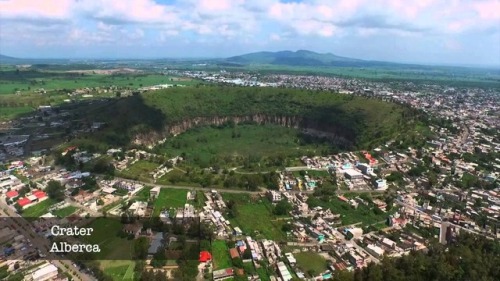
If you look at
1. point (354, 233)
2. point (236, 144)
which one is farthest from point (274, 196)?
point (236, 144)

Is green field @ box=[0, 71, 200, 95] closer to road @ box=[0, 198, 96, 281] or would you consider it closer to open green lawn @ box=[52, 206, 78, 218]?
road @ box=[0, 198, 96, 281]

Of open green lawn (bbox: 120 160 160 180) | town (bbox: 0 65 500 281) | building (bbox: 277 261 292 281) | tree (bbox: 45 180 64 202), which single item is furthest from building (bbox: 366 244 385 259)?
tree (bbox: 45 180 64 202)

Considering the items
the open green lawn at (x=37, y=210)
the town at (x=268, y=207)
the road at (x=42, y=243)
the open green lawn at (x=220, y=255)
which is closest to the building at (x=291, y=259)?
the town at (x=268, y=207)

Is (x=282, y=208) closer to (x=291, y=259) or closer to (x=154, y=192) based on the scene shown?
(x=291, y=259)

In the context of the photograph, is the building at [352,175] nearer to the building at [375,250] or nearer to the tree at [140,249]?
the building at [375,250]

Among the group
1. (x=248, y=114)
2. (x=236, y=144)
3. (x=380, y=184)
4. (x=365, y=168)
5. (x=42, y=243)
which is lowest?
(x=42, y=243)

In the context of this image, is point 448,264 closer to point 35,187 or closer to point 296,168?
point 296,168
